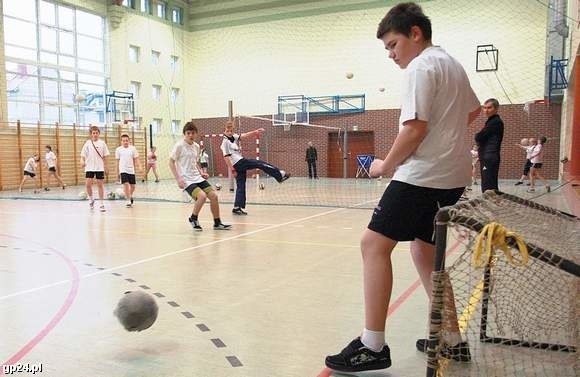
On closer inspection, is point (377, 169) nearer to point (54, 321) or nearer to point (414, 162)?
point (414, 162)

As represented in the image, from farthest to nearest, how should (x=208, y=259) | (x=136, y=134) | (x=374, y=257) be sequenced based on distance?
(x=136, y=134) → (x=208, y=259) → (x=374, y=257)

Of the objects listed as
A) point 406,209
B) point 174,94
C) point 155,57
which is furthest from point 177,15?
point 406,209

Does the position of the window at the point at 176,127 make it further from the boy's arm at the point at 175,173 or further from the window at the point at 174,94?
the boy's arm at the point at 175,173

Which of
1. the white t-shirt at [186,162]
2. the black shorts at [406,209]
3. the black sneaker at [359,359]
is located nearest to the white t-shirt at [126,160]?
the white t-shirt at [186,162]

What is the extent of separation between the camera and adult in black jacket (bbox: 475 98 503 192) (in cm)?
772

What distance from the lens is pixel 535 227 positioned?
3002 mm

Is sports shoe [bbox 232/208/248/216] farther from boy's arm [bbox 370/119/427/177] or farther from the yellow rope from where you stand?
the yellow rope

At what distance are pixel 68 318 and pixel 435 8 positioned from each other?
24768 millimetres

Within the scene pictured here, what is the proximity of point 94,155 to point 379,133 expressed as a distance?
17.5 metres

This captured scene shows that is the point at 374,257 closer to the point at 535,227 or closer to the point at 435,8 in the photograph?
the point at 535,227

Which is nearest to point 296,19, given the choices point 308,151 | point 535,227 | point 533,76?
point 308,151

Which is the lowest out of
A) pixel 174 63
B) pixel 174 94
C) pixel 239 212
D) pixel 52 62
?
pixel 239 212

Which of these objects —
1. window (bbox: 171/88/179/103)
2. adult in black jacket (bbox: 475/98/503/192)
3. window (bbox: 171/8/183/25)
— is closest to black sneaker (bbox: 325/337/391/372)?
adult in black jacket (bbox: 475/98/503/192)

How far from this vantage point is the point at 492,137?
780 centimetres
